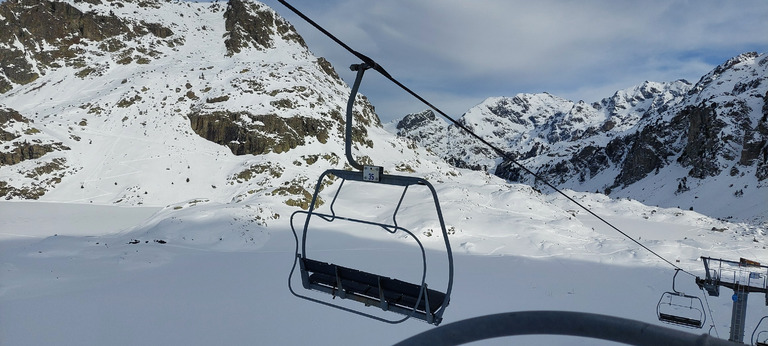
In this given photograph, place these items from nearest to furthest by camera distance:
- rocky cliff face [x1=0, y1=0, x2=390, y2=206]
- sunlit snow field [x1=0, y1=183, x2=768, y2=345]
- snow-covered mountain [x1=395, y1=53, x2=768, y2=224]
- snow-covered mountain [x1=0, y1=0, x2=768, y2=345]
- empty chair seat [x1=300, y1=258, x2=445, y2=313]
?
empty chair seat [x1=300, y1=258, x2=445, y2=313] < sunlit snow field [x1=0, y1=183, x2=768, y2=345] < snow-covered mountain [x1=0, y1=0, x2=768, y2=345] < rocky cliff face [x1=0, y1=0, x2=390, y2=206] < snow-covered mountain [x1=395, y1=53, x2=768, y2=224]

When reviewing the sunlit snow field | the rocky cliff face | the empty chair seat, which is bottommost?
the sunlit snow field

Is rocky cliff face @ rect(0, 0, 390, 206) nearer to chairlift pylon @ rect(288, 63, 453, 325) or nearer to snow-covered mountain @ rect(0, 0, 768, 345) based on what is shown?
snow-covered mountain @ rect(0, 0, 768, 345)

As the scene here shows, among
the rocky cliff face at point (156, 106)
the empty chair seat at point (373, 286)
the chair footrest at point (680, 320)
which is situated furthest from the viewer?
the rocky cliff face at point (156, 106)

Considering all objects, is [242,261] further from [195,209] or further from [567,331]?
[567,331]

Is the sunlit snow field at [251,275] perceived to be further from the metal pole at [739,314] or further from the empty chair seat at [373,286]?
the empty chair seat at [373,286]

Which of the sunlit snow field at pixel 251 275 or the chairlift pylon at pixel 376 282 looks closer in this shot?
the chairlift pylon at pixel 376 282

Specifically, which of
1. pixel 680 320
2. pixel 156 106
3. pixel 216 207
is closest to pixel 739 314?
pixel 680 320

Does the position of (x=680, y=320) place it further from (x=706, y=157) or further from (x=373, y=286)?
(x=706, y=157)

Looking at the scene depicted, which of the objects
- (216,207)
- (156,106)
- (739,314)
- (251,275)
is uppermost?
(156,106)

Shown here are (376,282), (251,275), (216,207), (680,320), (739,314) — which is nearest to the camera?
(376,282)

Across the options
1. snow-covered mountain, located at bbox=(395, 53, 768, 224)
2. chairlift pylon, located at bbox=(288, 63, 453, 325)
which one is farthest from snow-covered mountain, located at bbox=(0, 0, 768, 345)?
snow-covered mountain, located at bbox=(395, 53, 768, 224)

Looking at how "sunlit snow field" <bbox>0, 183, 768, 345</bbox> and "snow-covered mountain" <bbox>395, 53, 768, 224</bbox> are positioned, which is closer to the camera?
"sunlit snow field" <bbox>0, 183, 768, 345</bbox>

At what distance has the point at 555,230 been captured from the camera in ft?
75.7

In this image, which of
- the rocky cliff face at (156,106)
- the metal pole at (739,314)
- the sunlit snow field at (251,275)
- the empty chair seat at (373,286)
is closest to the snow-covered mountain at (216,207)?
the sunlit snow field at (251,275)
